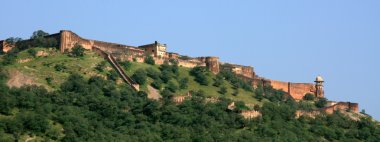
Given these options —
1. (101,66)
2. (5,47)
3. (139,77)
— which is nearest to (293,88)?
(139,77)

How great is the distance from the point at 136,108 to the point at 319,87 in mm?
31789

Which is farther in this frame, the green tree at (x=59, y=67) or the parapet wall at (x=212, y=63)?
the parapet wall at (x=212, y=63)

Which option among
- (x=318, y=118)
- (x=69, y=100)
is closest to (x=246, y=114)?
(x=318, y=118)

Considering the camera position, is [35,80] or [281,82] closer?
[35,80]

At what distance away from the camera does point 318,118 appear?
105 m

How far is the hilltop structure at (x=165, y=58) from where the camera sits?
10606 centimetres

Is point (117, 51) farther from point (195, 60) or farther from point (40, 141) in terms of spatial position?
point (40, 141)

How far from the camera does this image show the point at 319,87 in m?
122

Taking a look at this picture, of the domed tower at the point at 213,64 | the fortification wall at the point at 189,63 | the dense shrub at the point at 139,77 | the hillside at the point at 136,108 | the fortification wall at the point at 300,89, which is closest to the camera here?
the hillside at the point at 136,108

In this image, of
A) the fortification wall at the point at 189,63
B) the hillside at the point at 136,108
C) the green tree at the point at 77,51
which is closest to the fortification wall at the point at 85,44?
the green tree at the point at 77,51

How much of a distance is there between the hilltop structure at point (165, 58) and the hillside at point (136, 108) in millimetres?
1265

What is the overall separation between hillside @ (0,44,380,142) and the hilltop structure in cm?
126

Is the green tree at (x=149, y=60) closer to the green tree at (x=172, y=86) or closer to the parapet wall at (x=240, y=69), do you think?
the green tree at (x=172, y=86)

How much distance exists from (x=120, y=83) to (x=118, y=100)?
517cm
